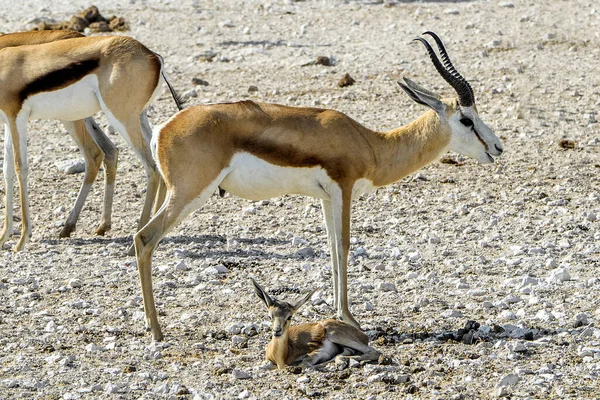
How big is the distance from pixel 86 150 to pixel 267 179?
12.9 feet

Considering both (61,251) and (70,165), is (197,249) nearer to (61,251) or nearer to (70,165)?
(61,251)

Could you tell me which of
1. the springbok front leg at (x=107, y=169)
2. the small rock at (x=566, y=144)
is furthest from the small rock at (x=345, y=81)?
the springbok front leg at (x=107, y=169)

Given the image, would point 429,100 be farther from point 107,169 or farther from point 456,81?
point 107,169

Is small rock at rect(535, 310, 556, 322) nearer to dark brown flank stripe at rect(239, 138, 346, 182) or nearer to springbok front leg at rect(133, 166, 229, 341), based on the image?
dark brown flank stripe at rect(239, 138, 346, 182)

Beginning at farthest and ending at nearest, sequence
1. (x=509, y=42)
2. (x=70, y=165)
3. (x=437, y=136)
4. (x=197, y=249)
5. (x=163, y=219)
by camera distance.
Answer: (x=509, y=42) → (x=70, y=165) → (x=197, y=249) → (x=437, y=136) → (x=163, y=219)

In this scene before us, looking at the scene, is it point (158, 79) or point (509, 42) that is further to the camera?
point (509, 42)

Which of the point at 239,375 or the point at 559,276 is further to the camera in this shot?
the point at 559,276

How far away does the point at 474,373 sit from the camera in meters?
7.01

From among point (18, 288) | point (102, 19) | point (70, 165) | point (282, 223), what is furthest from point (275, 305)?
point (102, 19)

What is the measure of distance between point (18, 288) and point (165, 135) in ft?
6.89

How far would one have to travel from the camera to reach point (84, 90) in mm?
10266

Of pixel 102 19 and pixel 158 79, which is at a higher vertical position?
pixel 158 79

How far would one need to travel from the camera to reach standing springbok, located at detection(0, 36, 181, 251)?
10.2 meters

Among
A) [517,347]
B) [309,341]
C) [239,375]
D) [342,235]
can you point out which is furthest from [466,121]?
[239,375]
